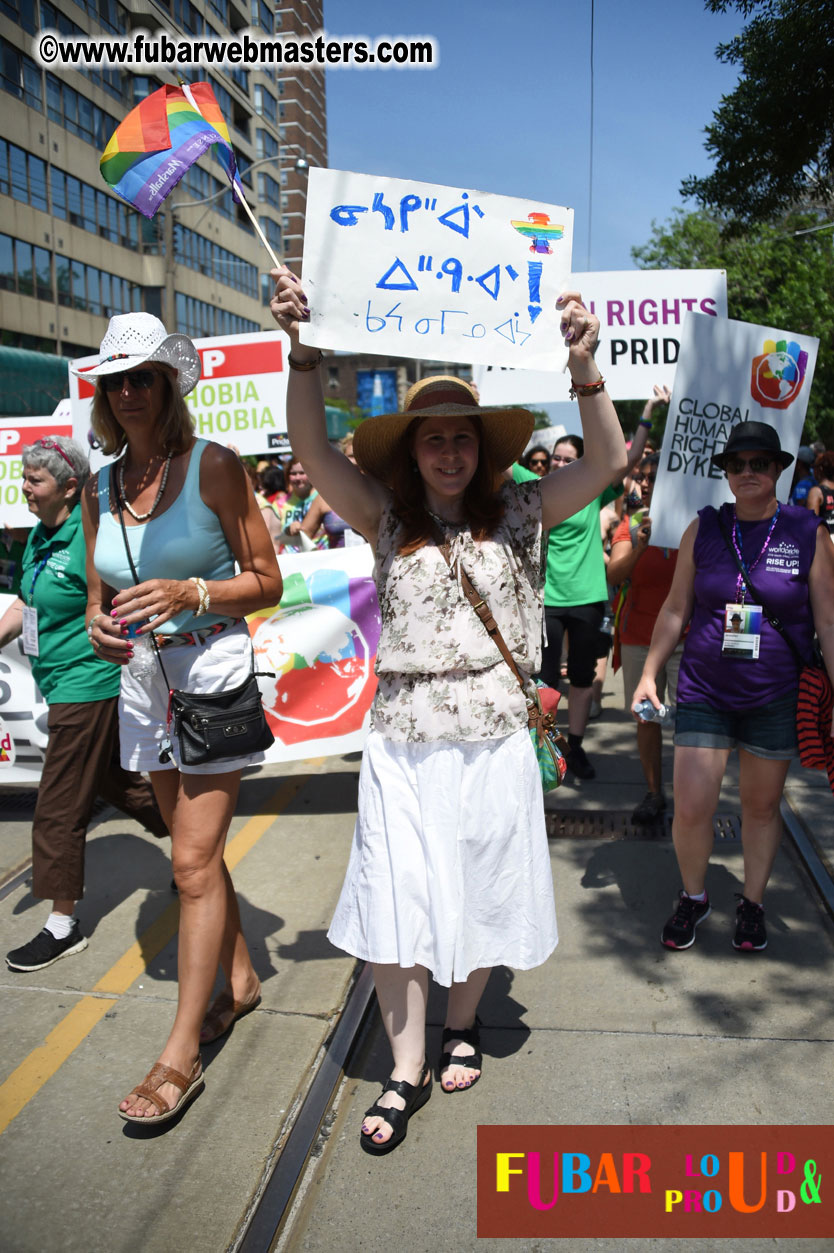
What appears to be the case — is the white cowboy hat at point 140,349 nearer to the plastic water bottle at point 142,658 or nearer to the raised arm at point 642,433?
the plastic water bottle at point 142,658

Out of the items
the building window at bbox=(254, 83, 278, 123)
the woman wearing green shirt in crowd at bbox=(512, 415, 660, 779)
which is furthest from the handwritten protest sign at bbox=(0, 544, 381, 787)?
the building window at bbox=(254, 83, 278, 123)

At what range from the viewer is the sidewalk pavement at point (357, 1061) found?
255cm

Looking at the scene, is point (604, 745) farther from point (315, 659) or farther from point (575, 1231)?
point (575, 1231)

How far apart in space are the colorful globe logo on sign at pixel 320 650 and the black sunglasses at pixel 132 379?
2498 mm

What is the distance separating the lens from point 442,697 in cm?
275

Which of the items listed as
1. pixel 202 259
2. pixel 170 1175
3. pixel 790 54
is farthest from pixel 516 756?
pixel 202 259

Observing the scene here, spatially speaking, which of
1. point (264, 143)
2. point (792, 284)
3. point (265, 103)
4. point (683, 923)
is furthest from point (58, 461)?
point (265, 103)

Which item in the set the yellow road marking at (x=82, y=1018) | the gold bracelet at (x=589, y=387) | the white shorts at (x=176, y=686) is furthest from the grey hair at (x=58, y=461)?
the gold bracelet at (x=589, y=387)

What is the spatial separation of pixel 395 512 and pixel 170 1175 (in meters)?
1.85

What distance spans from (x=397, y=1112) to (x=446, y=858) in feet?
2.33

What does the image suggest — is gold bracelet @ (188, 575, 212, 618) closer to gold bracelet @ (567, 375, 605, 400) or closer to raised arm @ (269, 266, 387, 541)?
raised arm @ (269, 266, 387, 541)

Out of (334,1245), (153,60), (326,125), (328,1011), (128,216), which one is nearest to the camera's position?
(334,1245)

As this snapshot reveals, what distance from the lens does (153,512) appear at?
302cm

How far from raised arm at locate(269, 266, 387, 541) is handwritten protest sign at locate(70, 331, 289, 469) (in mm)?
3823
